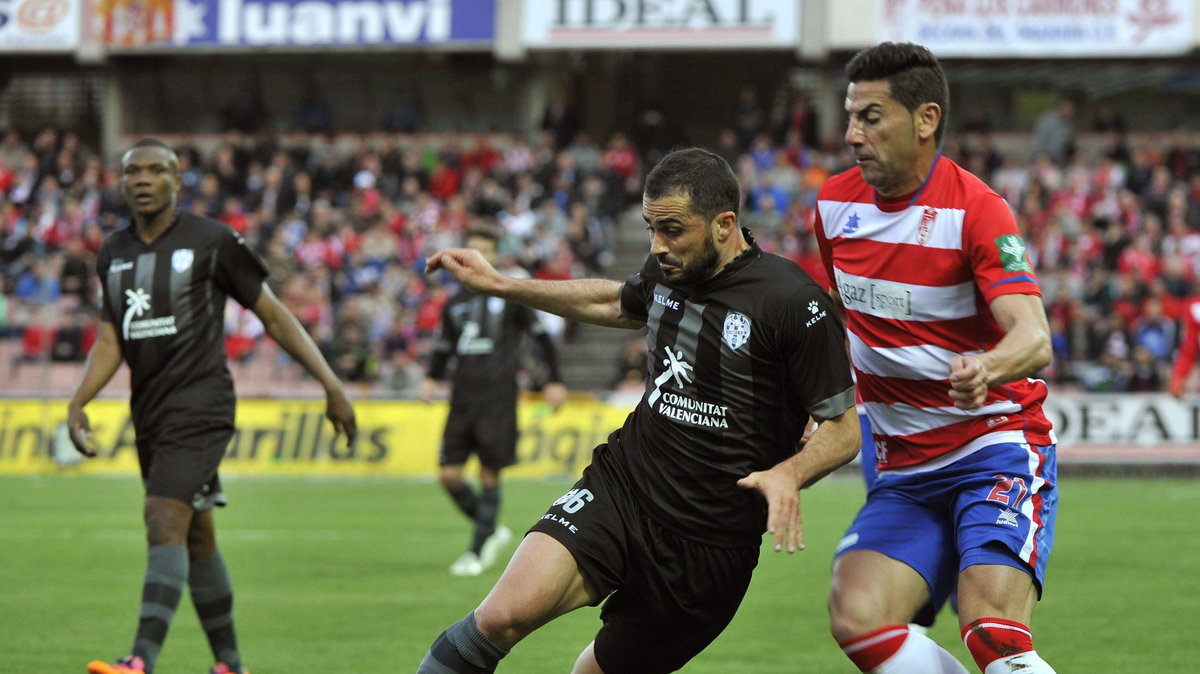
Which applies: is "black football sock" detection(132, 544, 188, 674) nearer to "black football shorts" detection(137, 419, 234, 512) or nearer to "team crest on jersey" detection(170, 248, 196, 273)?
"black football shorts" detection(137, 419, 234, 512)

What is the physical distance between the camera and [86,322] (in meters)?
24.2

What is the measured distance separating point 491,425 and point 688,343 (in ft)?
23.9

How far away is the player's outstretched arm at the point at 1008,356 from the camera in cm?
449

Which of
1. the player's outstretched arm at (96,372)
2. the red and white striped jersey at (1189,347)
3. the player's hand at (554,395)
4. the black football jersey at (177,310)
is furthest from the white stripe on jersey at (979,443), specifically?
the red and white striped jersey at (1189,347)

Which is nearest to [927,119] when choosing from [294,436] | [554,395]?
[554,395]

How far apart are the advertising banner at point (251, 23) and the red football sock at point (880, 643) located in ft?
92.3

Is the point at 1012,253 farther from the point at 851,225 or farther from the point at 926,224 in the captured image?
the point at 851,225

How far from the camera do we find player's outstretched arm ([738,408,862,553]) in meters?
4.70

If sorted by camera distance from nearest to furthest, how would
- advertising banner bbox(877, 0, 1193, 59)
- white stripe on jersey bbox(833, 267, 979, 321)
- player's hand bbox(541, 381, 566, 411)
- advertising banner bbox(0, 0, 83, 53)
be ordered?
white stripe on jersey bbox(833, 267, 979, 321), player's hand bbox(541, 381, 566, 411), advertising banner bbox(877, 0, 1193, 59), advertising banner bbox(0, 0, 83, 53)

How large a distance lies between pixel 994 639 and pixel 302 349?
3507 mm

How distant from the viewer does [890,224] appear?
208 inches

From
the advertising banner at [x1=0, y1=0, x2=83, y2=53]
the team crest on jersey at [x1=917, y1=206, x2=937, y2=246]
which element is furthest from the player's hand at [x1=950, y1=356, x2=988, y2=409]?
the advertising banner at [x1=0, y1=0, x2=83, y2=53]

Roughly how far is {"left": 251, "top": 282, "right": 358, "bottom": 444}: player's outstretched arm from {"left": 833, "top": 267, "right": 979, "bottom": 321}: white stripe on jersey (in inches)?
109

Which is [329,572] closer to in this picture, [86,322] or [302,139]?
[86,322]
